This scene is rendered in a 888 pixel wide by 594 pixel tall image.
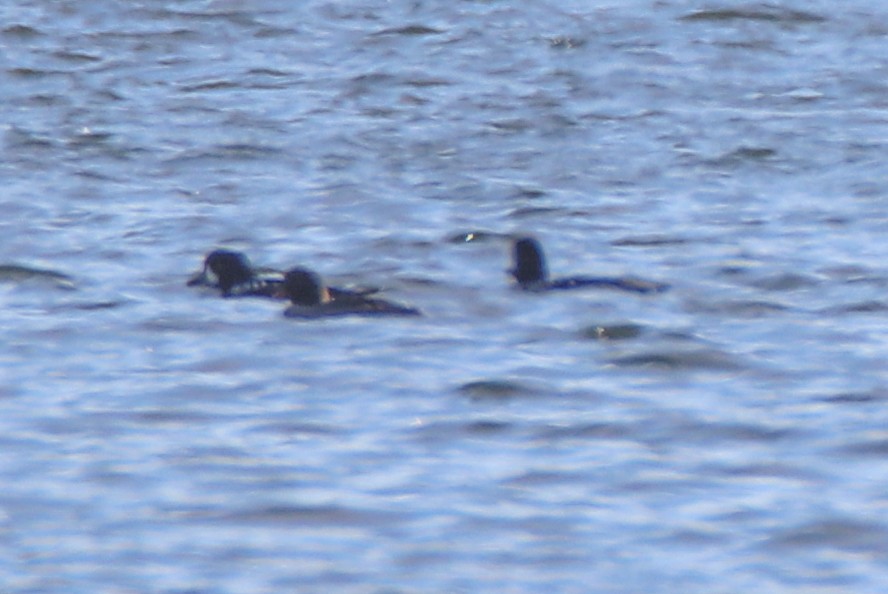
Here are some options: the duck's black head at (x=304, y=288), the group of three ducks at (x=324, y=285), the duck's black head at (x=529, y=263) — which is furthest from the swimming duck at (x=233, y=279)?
the duck's black head at (x=529, y=263)

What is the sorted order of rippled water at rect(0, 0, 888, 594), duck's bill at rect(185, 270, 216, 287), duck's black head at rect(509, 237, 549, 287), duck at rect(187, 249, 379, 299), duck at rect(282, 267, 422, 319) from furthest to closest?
duck's bill at rect(185, 270, 216, 287)
duck's black head at rect(509, 237, 549, 287)
duck at rect(187, 249, 379, 299)
duck at rect(282, 267, 422, 319)
rippled water at rect(0, 0, 888, 594)

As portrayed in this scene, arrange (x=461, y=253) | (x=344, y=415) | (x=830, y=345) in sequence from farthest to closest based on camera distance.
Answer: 1. (x=461, y=253)
2. (x=830, y=345)
3. (x=344, y=415)

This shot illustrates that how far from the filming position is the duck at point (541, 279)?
458 inches

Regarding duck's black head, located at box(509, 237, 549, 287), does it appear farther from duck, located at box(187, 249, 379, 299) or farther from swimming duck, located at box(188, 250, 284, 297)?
swimming duck, located at box(188, 250, 284, 297)

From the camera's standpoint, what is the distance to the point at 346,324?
1100 centimetres

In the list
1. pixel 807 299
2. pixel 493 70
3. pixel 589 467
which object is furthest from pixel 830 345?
pixel 493 70

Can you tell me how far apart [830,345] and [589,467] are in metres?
2.37

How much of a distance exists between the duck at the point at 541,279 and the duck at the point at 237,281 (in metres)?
0.79

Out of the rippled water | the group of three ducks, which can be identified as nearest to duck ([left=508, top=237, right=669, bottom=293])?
the group of three ducks

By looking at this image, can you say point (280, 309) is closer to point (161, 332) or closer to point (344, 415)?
point (161, 332)

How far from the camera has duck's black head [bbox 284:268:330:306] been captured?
11.2 metres

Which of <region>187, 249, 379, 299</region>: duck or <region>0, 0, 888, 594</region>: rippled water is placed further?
<region>187, 249, 379, 299</region>: duck

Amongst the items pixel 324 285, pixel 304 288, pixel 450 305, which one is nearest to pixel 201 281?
pixel 324 285

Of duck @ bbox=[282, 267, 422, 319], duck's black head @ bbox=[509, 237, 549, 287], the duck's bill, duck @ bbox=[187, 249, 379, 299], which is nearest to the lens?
duck @ bbox=[282, 267, 422, 319]
